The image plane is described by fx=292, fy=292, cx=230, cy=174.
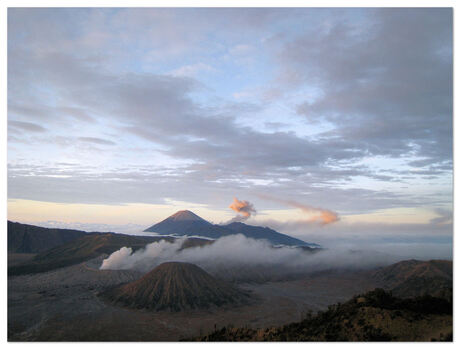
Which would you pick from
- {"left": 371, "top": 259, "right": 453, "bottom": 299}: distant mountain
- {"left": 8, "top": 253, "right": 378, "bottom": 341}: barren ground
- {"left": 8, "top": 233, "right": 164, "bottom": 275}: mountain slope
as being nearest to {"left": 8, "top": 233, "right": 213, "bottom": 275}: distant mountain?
{"left": 8, "top": 233, "right": 164, "bottom": 275}: mountain slope

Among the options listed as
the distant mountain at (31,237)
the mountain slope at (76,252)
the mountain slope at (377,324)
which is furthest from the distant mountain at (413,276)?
the distant mountain at (31,237)

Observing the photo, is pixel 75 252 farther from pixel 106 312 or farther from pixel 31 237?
pixel 106 312

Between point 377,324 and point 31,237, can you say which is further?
point 31,237

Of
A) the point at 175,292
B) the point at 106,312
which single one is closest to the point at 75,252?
the point at 175,292

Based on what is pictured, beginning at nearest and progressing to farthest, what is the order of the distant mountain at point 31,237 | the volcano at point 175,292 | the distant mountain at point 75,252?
the volcano at point 175,292 → the distant mountain at point 75,252 → the distant mountain at point 31,237

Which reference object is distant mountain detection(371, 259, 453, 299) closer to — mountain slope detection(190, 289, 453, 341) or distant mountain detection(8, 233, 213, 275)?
mountain slope detection(190, 289, 453, 341)

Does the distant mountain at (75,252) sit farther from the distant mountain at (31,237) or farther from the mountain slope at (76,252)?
the distant mountain at (31,237)
